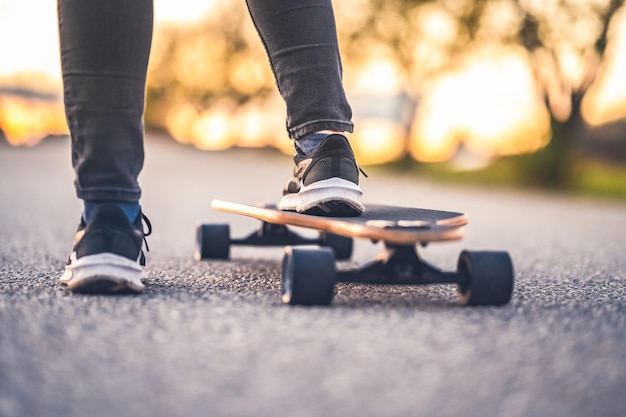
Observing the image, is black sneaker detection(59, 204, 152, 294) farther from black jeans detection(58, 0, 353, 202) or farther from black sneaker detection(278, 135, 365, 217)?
black sneaker detection(278, 135, 365, 217)

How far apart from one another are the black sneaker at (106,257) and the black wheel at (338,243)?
111 cm

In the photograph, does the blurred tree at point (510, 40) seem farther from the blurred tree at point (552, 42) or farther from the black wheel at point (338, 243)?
the black wheel at point (338, 243)

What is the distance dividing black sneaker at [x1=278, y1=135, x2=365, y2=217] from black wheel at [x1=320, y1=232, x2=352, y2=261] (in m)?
0.90

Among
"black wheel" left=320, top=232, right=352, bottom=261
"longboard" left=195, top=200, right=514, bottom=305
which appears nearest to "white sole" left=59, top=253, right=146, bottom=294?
"longboard" left=195, top=200, right=514, bottom=305

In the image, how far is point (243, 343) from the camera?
1442mm

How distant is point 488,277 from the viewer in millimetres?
1805

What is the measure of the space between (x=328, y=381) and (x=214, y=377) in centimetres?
18

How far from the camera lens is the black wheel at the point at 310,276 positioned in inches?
68.4

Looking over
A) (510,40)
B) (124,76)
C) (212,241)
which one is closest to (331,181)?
(124,76)

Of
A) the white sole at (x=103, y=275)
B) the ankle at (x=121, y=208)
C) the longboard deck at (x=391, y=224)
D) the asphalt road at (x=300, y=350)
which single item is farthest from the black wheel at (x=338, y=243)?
the white sole at (x=103, y=275)

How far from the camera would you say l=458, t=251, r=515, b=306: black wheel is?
180cm

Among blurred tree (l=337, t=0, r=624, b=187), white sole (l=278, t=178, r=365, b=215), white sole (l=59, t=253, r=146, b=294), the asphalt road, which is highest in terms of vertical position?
blurred tree (l=337, t=0, r=624, b=187)

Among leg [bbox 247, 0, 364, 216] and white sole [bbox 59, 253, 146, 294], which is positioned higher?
leg [bbox 247, 0, 364, 216]

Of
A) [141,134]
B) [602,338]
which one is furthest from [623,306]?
[141,134]
